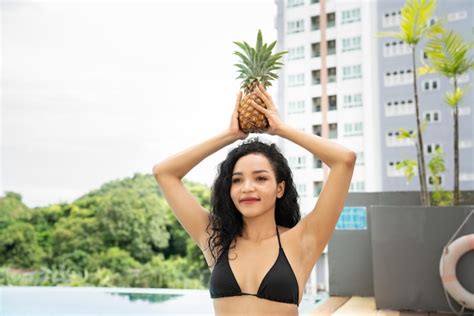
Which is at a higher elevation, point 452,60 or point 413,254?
point 452,60

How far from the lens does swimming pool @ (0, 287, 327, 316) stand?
19.0 feet

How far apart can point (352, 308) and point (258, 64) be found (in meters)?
3.71

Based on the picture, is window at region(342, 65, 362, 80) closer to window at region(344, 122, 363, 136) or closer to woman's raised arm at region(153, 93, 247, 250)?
window at region(344, 122, 363, 136)

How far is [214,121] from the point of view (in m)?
8.71

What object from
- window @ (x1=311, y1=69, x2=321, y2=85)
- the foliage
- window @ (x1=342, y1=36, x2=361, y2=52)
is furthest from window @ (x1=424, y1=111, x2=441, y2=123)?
the foliage

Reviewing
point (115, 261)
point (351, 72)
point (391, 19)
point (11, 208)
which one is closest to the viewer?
point (391, 19)

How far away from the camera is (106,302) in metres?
6.26

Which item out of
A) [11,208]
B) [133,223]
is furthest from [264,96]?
[11,208]

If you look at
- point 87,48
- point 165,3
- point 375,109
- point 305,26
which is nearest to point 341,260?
point 375,109

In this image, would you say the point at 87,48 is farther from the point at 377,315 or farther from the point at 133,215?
the point at 377,315

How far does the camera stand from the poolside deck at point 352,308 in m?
4.46

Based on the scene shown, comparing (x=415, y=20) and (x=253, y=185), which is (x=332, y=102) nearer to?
(x=415, y=20)

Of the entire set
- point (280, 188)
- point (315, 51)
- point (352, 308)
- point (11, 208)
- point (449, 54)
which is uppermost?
point (315, 51)

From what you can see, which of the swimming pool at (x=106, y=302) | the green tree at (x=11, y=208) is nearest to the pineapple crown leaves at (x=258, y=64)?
the swimming pool at (x=106, y=302)
